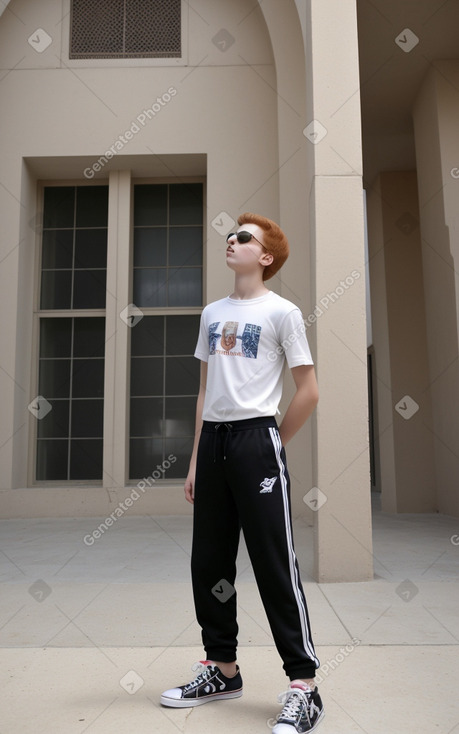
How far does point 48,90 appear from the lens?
7.32m

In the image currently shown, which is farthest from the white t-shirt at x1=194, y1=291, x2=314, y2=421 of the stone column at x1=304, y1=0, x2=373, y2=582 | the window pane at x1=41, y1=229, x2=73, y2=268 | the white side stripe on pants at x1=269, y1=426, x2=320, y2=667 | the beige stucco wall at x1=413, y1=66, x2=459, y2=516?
the window pane at x1=41, y1=229, x2=73, y2=268

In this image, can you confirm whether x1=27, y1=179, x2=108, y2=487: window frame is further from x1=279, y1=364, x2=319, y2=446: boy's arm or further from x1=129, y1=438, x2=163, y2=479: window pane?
x1=279, y1=364, x2=319, y2=446: boy's arm

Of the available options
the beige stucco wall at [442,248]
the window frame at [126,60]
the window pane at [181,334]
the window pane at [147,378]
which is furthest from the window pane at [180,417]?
the window frame at [126,60]

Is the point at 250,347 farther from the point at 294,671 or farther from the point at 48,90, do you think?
the point at 48,90

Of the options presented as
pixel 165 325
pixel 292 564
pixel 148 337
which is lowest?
pixel 292 564

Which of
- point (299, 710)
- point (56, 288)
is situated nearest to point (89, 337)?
point (56, 288)

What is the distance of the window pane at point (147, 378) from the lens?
739 cm

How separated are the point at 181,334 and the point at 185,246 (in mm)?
1072

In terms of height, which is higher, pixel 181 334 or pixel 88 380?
pixel 181 334

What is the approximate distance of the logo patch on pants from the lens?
6.55 feet

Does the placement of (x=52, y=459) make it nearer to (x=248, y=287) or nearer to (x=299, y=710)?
(x=248, y=287)

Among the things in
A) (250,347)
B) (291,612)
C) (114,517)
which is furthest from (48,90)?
(291,612)

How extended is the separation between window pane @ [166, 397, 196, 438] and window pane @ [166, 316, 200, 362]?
1.96 ft

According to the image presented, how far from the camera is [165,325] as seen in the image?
7.50 m
